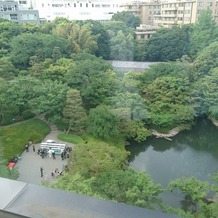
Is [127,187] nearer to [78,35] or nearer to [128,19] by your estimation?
[78,35]

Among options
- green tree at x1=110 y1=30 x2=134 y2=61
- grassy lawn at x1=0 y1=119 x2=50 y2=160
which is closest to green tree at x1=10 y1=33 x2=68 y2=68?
green tree at x1=110 y1=30 x2=134 y2=61

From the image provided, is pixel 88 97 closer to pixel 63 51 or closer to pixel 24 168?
pixel 24 168

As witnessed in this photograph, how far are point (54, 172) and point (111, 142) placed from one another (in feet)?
4.22

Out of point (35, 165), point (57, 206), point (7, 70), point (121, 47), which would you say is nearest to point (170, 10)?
point (121, 47)

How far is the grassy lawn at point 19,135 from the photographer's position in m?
4.35

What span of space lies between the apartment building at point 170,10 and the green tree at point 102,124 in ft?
20.9

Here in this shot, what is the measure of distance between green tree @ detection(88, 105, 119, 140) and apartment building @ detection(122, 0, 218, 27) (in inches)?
250

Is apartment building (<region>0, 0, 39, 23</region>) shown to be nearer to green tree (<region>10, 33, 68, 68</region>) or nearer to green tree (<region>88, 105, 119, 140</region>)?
green tree (<region>10, 33, 68, 68</region>)

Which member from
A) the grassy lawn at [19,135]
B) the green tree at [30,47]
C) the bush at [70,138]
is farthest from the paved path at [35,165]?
the green tree at [30,47]

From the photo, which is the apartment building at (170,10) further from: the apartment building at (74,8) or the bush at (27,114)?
the bush at (27,114)

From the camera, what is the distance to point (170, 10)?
11.4 metres

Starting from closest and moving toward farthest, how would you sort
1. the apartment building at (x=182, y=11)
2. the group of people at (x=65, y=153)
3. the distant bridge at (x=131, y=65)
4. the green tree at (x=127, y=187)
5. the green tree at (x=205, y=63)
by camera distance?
the green tree at (x=127, y=187) < the group of people at (x=65, y=153) < the green tree at (x=205, y=63) < the distant bridge at (x=131, y=65) < the apartment building at (x=182, y=11)

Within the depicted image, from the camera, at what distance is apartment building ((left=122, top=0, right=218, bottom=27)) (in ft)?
31.7

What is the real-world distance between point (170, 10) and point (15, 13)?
6.13 m
